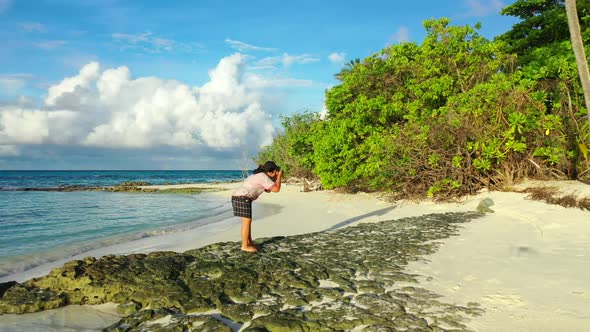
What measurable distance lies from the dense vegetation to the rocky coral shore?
823 centimetres

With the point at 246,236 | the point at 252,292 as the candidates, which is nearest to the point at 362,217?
the point at 246,236

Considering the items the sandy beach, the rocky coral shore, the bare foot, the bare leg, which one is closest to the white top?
the bare leg

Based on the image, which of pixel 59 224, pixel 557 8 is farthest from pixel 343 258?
pixel 557 8

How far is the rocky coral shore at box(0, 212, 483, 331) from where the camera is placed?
410 centimetres

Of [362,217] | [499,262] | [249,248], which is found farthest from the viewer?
[362,217]

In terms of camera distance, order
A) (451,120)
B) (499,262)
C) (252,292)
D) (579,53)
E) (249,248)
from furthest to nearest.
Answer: (451,120) → (579,53) → (249,248) → (499,262) → (252,292)

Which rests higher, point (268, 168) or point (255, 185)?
point (268, 168)

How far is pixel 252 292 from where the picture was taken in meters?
5.02

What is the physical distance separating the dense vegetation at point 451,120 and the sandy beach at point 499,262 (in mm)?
1190

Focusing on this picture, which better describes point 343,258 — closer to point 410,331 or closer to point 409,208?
point 410,331

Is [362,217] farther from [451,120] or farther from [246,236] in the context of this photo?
[246,236]

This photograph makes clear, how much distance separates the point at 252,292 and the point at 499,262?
13.3 ft

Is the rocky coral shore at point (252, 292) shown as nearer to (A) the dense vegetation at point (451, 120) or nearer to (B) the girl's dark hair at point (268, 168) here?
(B) the girl's dark hair at point (268, 168)

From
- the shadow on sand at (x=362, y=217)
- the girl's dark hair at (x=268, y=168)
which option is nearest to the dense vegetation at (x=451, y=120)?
the shadow on sand at (x=362, y=217)
